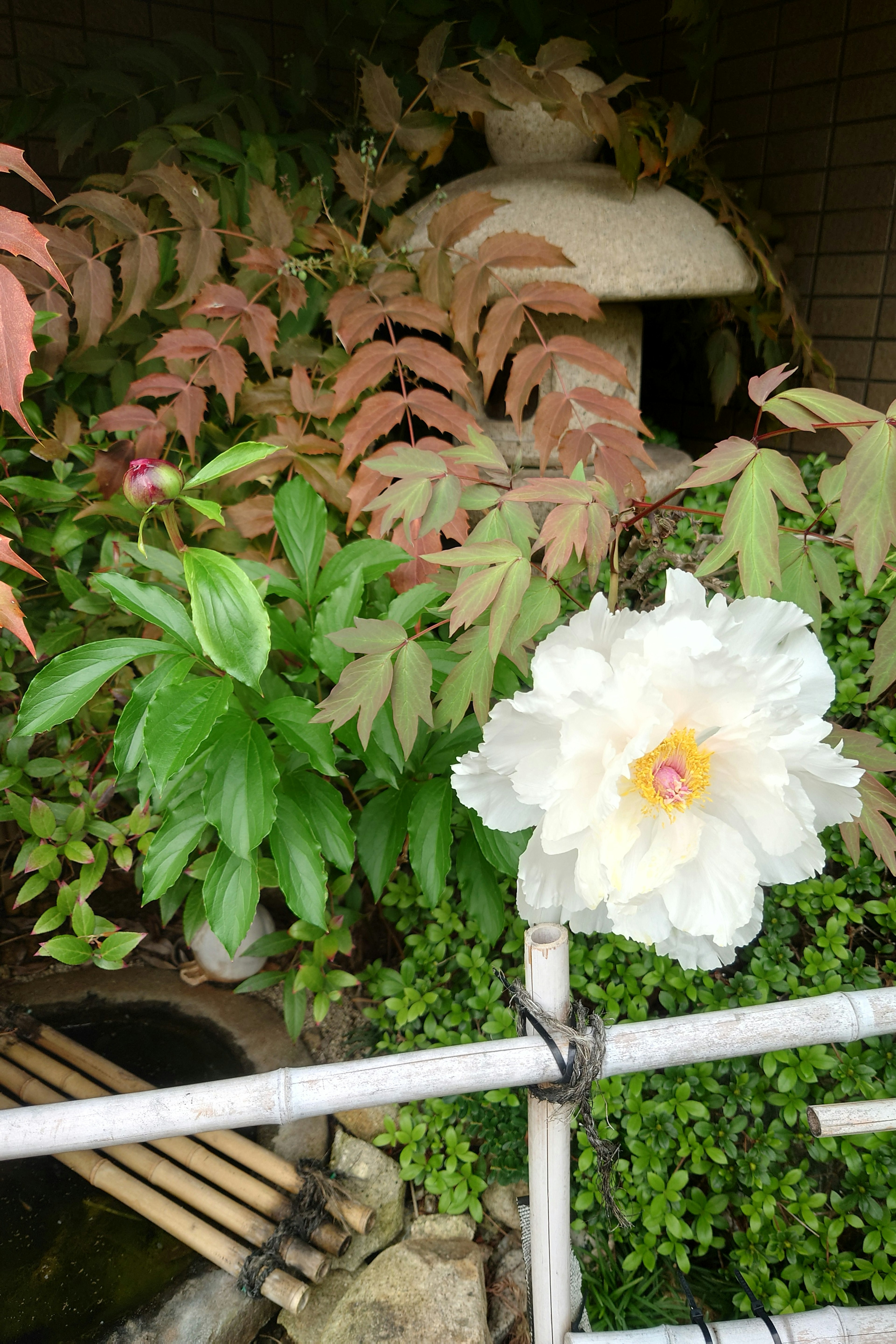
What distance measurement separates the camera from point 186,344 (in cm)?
151

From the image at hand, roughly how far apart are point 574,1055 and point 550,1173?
226mm

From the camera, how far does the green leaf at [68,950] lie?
140cm

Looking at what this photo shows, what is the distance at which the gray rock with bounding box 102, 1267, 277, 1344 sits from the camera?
4.48ft

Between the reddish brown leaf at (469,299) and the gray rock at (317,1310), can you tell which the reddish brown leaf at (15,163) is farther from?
the gray rock at (317,1310)

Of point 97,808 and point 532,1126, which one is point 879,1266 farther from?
point 97,808

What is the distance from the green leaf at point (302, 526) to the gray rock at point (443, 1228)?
3.88ft

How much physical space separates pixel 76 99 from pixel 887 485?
7.28ft

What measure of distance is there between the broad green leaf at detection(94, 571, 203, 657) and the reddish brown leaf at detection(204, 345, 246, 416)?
1.58ft

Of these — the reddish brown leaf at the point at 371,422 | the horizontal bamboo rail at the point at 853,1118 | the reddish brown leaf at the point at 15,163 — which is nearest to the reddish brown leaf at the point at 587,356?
the reddish brown leaf at the point at 371,422

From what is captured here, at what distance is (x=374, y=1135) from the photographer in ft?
5.43

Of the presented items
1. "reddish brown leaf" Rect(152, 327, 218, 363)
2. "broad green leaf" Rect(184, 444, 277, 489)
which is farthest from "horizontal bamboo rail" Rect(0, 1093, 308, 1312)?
"reddish brown leaf" Rect(152, 327, 218, 363)

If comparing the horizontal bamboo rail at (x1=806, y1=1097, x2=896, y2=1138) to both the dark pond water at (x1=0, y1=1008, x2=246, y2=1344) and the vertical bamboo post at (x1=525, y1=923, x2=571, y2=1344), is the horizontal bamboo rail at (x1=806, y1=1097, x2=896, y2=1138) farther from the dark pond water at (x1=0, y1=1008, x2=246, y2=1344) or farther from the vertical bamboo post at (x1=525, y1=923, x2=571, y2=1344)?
the dark pond water at (x1=0, y1=1008, x2=246, y2=1344)

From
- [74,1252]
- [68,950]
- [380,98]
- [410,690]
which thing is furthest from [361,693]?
[380,98]

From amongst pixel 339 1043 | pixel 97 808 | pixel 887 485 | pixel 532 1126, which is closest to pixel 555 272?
pixel 887 485
